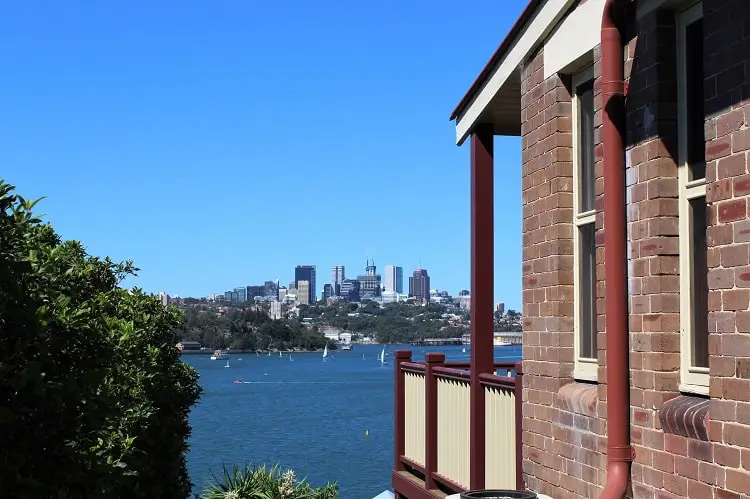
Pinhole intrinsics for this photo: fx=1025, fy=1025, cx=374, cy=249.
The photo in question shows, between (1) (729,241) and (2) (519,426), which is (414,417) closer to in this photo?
(2) (519,426)

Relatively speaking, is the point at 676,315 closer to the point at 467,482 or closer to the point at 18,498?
the point at 18,498

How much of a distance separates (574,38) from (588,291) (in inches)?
67.8

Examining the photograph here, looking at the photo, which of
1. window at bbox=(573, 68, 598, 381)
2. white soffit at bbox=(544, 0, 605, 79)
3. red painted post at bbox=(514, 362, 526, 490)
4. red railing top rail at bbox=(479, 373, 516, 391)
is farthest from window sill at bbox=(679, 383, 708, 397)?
red railing top rail at bbox=(479, 373, 516, 391)

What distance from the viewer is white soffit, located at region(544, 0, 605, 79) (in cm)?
654

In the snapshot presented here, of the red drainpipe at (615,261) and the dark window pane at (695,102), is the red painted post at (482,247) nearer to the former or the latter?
the red drainpipe at (615,261)

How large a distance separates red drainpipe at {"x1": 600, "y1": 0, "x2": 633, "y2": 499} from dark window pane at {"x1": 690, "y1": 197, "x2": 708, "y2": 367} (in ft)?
1.48

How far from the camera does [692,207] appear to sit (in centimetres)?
556

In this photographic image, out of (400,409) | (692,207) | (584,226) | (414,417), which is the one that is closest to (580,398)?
(584,226)

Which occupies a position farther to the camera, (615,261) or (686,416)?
(615,261)

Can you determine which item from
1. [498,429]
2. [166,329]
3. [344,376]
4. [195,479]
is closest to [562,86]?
[498,429]

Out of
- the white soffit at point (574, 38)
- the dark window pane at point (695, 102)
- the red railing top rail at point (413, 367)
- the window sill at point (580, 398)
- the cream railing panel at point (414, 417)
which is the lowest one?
the cream railing panel at point (414, 417)

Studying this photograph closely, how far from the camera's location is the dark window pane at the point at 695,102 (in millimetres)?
5500

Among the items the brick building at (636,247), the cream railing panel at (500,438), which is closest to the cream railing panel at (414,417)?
the cream railing panel at (500,438)

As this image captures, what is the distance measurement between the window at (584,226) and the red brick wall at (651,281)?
0.21 feet
